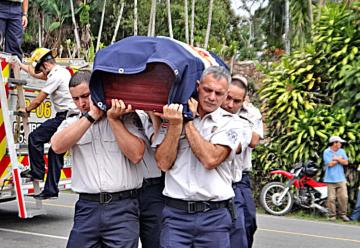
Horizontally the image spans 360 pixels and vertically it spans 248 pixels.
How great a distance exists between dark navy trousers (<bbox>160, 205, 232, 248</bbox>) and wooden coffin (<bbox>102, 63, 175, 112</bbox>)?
29.1 inches

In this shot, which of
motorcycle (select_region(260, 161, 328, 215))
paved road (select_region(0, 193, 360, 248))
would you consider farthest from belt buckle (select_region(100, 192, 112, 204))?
motorcycle (select_region(260, 161, 328, 215))

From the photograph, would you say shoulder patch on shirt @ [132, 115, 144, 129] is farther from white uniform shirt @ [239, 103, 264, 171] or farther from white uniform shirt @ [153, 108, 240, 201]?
white uniform shirt @ [239, 103, 264, 171]

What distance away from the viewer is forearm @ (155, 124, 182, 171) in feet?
12.3

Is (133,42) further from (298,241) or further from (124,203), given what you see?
(298,241)

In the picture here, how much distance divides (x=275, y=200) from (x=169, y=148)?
28.0 feet

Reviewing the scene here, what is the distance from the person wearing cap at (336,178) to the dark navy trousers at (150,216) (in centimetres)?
782

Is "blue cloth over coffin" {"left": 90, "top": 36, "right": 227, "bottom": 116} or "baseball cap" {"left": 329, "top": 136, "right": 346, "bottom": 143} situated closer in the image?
"blue cloth over coffin" {"left": 90, "top": 36, "right": 227, "bottom": 116}

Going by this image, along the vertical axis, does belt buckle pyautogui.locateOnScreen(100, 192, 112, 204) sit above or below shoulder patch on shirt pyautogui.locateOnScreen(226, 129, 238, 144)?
below

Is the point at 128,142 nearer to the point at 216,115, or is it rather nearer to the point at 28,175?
the point at 216,115

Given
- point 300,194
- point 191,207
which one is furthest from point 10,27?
point 300,194

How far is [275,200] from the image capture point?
1205cm

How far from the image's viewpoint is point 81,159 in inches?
162

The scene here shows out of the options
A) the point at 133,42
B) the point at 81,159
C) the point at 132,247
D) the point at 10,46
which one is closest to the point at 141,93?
the point at 133,42

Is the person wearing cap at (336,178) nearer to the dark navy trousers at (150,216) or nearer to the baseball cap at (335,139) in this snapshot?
the baseball cap at (335,139)
